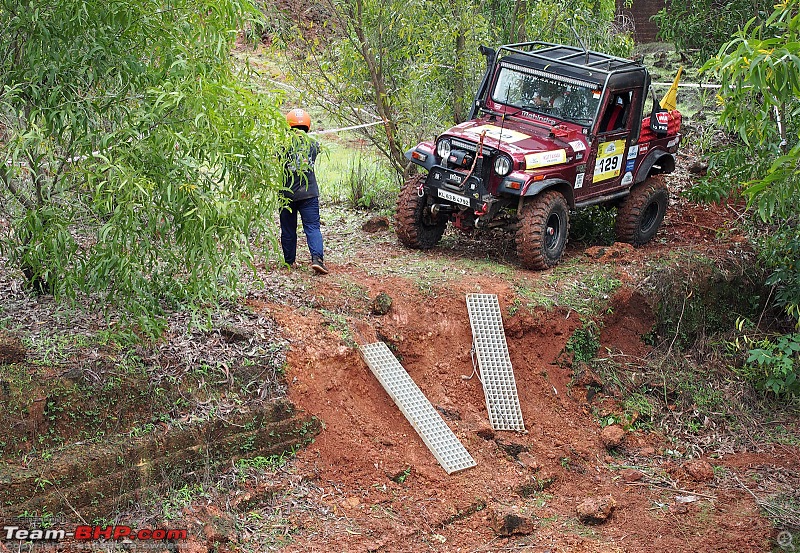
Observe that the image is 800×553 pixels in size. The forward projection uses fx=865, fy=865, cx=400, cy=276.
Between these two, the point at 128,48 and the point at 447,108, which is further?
the point at 447,108

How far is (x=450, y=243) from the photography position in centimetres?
952

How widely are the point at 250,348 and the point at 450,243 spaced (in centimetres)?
355

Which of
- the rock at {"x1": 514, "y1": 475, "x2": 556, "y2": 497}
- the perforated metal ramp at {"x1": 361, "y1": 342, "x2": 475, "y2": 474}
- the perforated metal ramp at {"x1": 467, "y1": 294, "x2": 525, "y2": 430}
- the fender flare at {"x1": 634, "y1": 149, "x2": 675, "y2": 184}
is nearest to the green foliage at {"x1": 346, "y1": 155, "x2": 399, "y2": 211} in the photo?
the fender flare at {"x1": 634, "y1": 149, "x2": 675, "y2": 184}

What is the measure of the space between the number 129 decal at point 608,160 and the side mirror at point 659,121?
1.81ft

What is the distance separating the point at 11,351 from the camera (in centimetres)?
574

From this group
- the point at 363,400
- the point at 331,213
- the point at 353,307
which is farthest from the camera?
the point at 331,213

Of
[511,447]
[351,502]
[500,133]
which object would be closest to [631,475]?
[511,447]

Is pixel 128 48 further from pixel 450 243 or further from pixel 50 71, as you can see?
pixel 450 243

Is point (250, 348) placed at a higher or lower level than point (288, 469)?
higher

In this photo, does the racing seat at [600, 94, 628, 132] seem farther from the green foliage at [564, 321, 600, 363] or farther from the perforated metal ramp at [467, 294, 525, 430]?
the perforated metal ramp at [467, 294, 525, 430]

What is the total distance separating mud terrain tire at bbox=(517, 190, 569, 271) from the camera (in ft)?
27.2

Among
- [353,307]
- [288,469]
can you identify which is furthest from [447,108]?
[288,469]

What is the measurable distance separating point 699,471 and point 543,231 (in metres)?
2.62

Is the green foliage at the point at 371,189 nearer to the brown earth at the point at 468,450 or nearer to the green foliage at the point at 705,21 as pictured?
the brown earth at the point at 468,450
